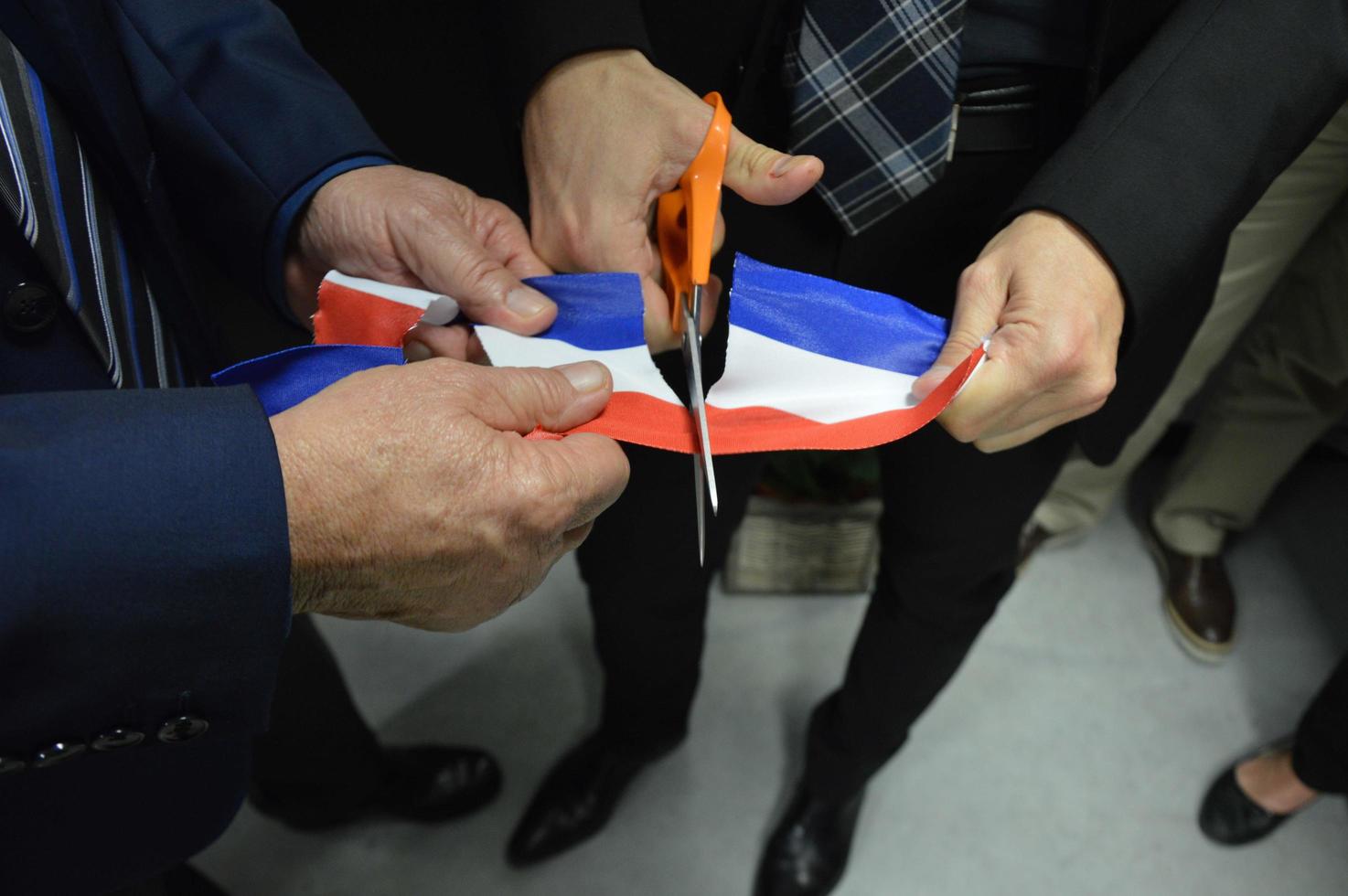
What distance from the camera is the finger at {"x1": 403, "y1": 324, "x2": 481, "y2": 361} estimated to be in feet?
2.14

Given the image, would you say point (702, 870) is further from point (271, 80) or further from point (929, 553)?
point (271, 80)

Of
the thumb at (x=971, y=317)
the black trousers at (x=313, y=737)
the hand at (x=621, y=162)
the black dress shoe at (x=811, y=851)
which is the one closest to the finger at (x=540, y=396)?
the hand at (x=621, y=162)

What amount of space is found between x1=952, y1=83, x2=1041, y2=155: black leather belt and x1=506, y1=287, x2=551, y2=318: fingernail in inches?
13.7

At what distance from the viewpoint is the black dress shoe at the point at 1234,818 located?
50.5 inches

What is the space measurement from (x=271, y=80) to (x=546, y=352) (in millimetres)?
300

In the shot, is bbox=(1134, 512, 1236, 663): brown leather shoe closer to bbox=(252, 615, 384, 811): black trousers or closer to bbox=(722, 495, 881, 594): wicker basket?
bbox=(722, 495, 881, 594): wicker basket

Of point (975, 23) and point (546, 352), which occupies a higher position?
point (975, 23)

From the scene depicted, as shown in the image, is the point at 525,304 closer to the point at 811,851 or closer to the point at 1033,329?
the point at 1033,329

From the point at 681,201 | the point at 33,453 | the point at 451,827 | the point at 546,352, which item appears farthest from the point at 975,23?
the point at 451,827

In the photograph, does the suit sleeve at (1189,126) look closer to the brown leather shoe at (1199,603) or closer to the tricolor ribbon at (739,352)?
the tricolor ribbon at (739,352)

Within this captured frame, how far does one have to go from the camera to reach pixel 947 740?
1390mm

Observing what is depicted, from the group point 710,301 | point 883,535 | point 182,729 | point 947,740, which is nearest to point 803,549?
point 947,740

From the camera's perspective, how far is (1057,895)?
4.09 feet

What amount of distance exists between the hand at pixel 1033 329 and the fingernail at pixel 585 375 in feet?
0.70
